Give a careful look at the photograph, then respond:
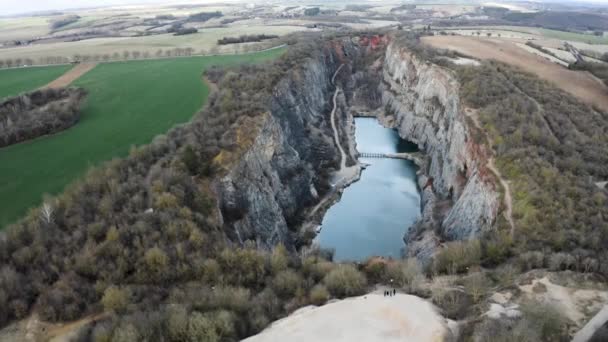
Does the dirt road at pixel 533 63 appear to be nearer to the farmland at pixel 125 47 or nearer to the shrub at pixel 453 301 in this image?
the farmland at pixel 125 47

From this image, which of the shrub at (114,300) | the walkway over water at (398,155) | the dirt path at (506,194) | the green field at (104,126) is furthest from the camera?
the walkway over water at (398,155)

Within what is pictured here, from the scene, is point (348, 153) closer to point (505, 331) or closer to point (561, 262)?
point (561, 262)

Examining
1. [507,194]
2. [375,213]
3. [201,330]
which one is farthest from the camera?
[375,213]

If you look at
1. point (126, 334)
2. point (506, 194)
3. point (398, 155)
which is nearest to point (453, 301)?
point (126, 334)

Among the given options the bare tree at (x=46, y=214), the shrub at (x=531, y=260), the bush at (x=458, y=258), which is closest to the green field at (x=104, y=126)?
the bare tree at (x=46, y=214)

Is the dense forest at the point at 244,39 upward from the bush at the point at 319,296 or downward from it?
upward

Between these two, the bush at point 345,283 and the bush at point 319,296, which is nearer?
the bush at point 319,296
